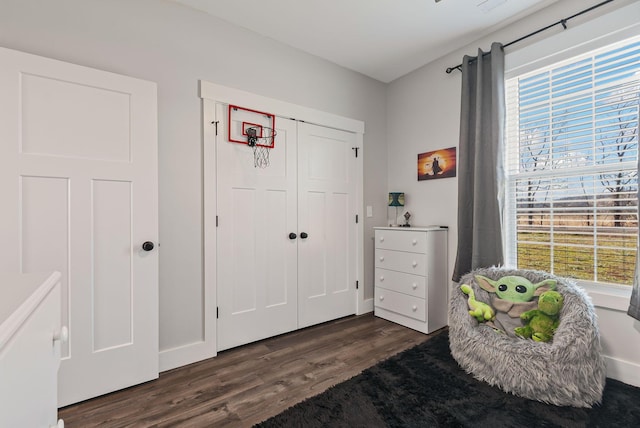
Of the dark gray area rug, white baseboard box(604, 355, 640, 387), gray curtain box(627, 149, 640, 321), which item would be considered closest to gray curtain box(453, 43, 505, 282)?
gray curtain box(627, 149, 640, 321)

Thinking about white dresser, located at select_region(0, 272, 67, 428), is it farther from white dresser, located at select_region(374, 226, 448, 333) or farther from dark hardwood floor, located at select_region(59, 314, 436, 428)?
white dresser, located at select_region(374, 226, 448, 333)

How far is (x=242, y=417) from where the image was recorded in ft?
5.30

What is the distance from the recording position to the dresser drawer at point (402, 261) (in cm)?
275

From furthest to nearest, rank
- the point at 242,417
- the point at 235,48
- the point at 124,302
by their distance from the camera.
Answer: the point at 235,48 → the point at 124,302 → the point at 242,417

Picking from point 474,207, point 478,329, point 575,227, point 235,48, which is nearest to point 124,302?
point 235,48

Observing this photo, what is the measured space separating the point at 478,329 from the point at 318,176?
1838mm

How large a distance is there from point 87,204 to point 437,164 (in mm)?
Result: 2856

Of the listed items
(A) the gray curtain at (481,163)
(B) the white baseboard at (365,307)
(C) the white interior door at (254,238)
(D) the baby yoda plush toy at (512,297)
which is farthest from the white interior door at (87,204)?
(A) the gray curtain at (481,163)

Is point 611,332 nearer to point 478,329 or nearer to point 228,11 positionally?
point 478,329

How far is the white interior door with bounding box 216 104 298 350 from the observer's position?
240 centimetres

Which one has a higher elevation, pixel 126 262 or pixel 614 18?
pixel 614 18

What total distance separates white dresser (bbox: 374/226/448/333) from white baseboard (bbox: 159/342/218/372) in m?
1.69

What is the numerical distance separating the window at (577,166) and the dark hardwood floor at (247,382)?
50.7 inches

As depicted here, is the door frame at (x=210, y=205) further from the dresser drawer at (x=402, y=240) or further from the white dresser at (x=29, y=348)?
the dresser drawer at (x=402, y=240)
